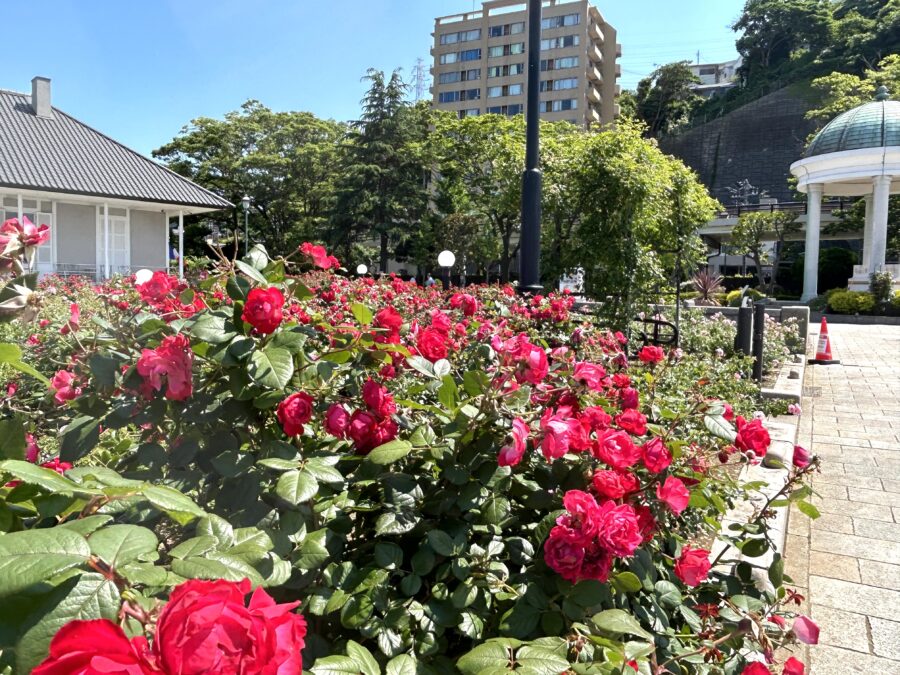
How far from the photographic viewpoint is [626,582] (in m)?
1.36

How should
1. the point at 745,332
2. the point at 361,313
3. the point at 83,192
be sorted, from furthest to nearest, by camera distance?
the point at 83,192, the point at 745,332, the point at 361,313

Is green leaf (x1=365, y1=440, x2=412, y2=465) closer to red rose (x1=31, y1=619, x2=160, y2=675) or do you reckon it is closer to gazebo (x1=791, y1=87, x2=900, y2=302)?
red rose (x1=31, y1=619, x2=160, y2=675)

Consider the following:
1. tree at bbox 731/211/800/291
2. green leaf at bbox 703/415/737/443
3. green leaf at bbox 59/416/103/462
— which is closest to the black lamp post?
green leaf at bbox 703/415/737/443

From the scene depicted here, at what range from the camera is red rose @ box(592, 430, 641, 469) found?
56.9 inches

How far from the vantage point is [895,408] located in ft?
24.8

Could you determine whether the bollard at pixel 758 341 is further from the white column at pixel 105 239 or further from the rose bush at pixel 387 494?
the white column at pixel 105 239

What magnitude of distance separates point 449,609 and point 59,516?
755 mm

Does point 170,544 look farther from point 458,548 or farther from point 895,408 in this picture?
point 895,408

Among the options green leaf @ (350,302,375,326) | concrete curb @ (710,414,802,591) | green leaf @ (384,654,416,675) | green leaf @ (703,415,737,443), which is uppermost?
green leaf @ (350,302,375,326)

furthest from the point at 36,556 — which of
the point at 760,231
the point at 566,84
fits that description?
the point at 566,84

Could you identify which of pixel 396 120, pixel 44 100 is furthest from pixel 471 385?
pixel 396 120

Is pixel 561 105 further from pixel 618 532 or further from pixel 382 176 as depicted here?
pixel 618 532

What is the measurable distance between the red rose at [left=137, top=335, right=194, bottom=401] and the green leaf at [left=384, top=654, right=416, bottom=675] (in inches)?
27.1

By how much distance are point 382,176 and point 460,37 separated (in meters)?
41.0
